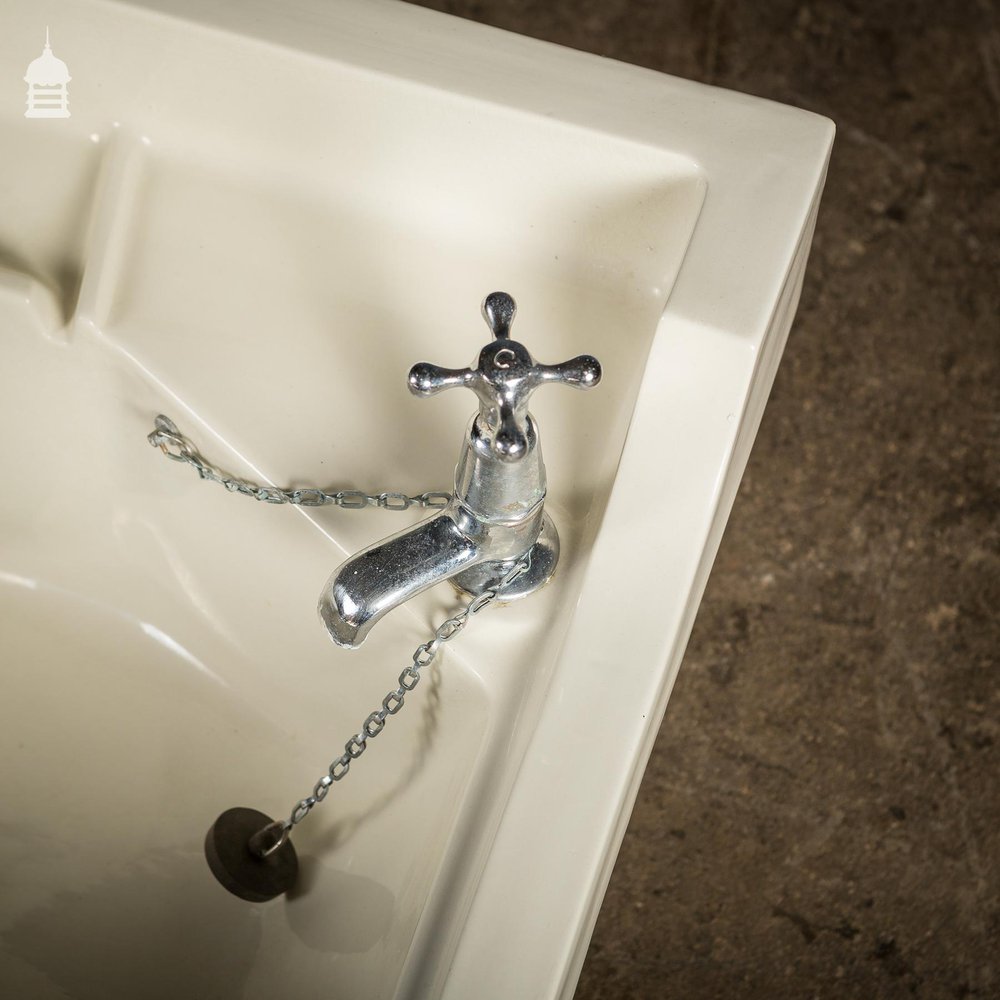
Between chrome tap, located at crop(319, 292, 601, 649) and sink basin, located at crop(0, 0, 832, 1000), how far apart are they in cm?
6

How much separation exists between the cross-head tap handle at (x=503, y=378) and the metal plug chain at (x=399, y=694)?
125mm

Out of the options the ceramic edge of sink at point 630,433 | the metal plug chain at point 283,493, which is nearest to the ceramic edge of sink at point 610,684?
the ceramic edge of sink at point 630,433

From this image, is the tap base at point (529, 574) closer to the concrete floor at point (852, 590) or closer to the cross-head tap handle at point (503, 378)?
the cross-head tap handle at point (503, 378)

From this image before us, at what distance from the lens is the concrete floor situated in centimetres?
102

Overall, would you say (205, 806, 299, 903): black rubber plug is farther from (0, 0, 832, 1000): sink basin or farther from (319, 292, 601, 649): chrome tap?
(319, 292, 601, 649): chrome tap

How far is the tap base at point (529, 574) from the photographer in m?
0.56

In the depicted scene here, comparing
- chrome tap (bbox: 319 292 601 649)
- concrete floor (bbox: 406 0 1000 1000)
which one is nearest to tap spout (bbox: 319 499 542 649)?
chrome tap (bbox: 319 292 601 649)

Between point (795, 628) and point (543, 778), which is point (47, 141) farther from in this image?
point (795, 628)

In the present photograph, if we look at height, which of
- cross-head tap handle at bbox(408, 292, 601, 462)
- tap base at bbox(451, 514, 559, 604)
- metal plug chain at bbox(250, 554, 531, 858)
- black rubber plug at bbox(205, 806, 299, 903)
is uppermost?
cross-head tap handle at bbox(408, 292, 601, 462)

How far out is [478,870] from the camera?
503 millimetres

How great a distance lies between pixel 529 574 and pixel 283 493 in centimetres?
14

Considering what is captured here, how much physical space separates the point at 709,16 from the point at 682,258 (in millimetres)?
1033

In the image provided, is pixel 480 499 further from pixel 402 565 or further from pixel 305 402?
pixel 305 402

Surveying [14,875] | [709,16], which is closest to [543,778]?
[14,875]
